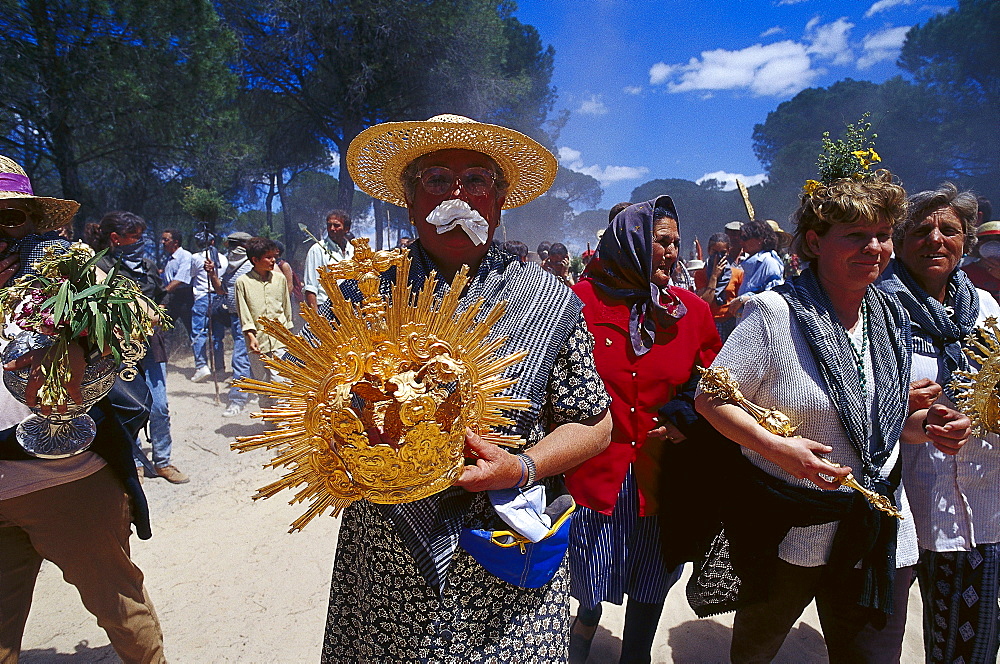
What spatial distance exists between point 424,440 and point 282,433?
32cm

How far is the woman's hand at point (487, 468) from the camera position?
129 cm

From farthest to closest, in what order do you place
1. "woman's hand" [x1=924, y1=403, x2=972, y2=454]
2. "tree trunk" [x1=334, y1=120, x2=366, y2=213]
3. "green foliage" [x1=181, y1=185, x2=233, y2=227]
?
1. "tree trunk" [x1=334, y1=120, x2=366, y2=213]
2. "green foliage" [x1=181, y1=185, x2=233, y2=227]
3. "woman's hand" [x1=924, y1=403, x2=972, y2=454]

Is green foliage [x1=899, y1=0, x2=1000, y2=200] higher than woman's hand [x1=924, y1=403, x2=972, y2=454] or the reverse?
higher

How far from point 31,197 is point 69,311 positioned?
585mm

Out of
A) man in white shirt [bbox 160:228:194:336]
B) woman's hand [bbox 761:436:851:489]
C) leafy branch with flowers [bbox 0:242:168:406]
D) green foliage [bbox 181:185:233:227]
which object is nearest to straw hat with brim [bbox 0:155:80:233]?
leafy branch with flowers [bbox 0:242:168:406]

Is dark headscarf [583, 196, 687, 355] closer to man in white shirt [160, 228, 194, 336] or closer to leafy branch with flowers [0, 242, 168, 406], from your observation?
leafy branch with flowers [0, 242, 168, 406]

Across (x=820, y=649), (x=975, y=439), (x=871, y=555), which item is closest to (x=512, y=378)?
(x=871, y=555)

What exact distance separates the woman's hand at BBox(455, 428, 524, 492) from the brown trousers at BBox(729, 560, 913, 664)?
145 centimetres

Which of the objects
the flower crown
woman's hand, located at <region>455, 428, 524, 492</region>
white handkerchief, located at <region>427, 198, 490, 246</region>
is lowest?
woman's hand, located at <region>455, 428, 524, 492</region>

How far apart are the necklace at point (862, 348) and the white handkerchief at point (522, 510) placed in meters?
1.39

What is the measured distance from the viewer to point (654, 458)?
8.14 feet

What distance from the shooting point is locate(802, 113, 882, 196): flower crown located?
6.87ft

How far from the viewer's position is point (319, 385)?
1.22 metres

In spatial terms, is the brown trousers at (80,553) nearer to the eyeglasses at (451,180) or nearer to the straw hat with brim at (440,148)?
the straw hat with brim at (440,148)
